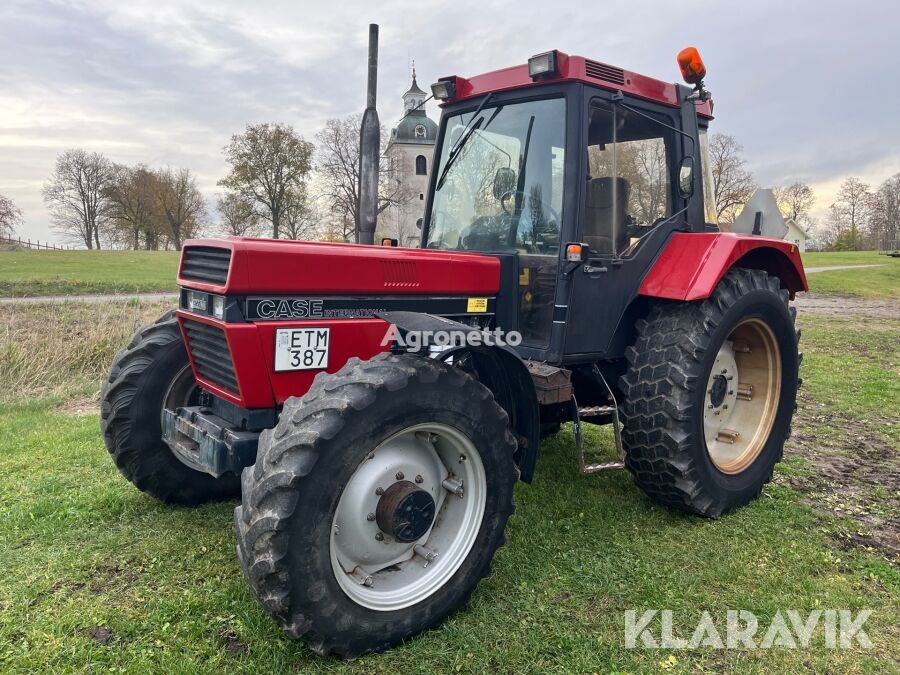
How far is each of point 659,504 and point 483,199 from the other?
7.24 feet

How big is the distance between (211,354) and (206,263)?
45 centimetres

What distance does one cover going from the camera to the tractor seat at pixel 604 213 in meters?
3.47

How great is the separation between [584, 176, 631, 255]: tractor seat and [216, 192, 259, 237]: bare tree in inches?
1491

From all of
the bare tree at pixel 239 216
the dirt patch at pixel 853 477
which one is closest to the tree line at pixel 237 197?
the bare tree at pixel 239 216

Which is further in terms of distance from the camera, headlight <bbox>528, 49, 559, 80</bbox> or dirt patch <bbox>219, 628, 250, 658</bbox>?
headlight <bbox>528, 49, 559, 80</bbox>

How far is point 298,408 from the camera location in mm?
2375

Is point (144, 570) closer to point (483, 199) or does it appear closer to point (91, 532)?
point (91, 532)

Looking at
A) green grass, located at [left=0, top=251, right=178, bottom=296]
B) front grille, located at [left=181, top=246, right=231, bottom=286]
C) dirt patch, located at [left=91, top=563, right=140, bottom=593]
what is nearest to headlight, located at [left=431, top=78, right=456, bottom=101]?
front grille, located at [left=181, top=246, right=231, bottom=286]

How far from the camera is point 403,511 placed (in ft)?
8.48

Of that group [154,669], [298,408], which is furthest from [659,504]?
[154,669]

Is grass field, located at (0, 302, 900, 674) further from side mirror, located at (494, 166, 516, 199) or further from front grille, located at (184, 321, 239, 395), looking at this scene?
side mirror, located at (494, 166, 516, 199)

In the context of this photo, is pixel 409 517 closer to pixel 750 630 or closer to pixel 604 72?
pixel 750 630

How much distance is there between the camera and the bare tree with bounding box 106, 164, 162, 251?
44906 mm

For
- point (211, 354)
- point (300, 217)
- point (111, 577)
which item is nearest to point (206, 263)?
point (211, 354)
